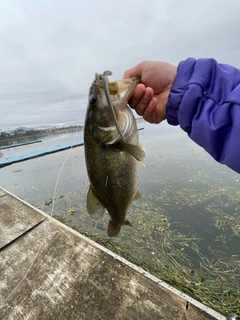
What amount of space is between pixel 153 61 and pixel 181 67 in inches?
17.5

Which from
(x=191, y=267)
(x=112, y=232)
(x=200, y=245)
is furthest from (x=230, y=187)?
(x=112, y=232)

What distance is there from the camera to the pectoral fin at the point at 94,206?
1.85 meters

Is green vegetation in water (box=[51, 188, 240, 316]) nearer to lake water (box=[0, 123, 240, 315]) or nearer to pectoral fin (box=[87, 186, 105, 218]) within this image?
lake water (box=[0, 123, 240, 315])

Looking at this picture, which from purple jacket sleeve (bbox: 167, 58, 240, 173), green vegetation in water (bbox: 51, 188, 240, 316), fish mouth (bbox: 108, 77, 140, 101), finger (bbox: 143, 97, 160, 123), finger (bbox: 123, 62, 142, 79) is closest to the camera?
purple jacket sleeve (bbox: 167, 58, 240, 173)

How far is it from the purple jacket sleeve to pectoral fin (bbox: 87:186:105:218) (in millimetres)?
1101

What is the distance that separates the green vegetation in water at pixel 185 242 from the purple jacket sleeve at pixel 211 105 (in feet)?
6.99

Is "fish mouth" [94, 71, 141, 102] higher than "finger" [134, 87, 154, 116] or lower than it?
higher

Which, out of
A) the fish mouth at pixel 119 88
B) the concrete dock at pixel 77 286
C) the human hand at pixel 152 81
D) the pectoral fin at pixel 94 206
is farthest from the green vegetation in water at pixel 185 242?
the fish mouth at pixel 119 88

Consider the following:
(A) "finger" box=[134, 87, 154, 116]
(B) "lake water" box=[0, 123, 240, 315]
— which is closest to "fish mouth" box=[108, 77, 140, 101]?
(A) "finger" box=[134, 87, 154, 116]

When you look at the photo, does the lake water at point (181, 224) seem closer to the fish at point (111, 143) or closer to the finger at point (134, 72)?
the fish at point (111, 143)

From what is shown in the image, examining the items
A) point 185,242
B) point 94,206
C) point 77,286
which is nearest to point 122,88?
point 94,206

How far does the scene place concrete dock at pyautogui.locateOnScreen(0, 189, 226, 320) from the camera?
1.86 meters

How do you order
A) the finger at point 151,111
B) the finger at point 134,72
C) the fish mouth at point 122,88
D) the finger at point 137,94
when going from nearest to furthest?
the fish mouth at point 122,88 < the finger at point 137,94 < the finger at point 151,111 < the finger at point 134,72

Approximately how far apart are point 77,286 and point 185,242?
2.33 metres
